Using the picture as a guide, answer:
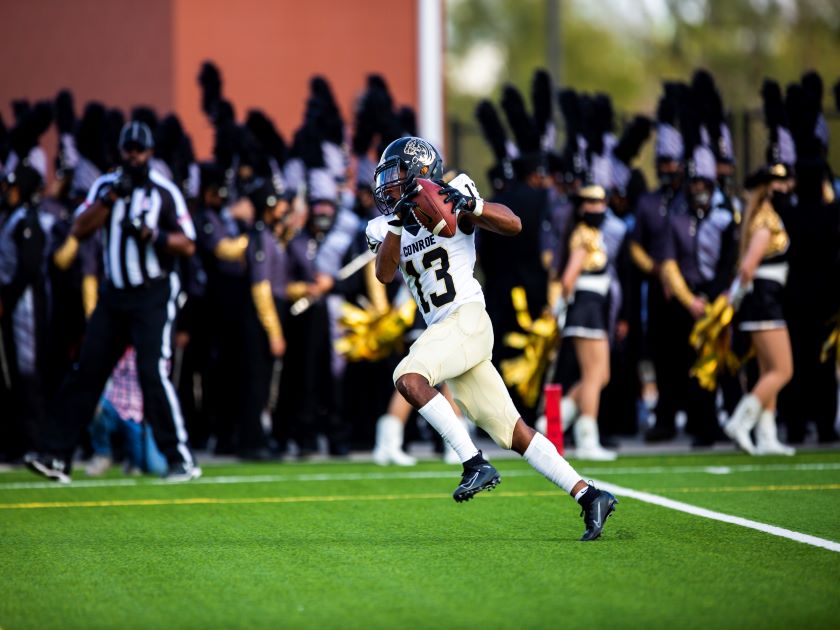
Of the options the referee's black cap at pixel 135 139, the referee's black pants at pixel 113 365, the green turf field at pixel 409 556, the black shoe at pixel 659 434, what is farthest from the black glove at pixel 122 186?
the black shoe at pixel 659 434

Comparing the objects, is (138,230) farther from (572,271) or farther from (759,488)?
(759,488)

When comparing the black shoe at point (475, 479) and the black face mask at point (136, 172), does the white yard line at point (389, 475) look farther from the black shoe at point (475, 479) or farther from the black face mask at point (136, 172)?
the black shoe at point (475, 479)

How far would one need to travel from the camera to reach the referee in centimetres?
1117

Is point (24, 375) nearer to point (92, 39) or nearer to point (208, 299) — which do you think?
point (208, 299)

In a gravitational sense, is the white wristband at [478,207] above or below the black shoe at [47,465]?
above

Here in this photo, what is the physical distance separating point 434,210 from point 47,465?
446cm

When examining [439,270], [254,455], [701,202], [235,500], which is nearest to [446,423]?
[439,270]

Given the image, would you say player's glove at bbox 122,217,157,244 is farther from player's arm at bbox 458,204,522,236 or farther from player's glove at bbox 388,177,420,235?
player's arm at bbox 458,204,522,236

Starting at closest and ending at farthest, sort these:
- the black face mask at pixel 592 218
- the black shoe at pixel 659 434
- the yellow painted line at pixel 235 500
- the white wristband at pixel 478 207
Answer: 1. the white wristband at pixel 478 207
2. the yellow painted line at pixel 235 500
3. the black face mask at pixel 592 218
4. the black shoe at pixel 659 434

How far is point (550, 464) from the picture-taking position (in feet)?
26.0

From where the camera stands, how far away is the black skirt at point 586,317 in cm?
1290

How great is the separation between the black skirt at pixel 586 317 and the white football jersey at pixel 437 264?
4.60 meters

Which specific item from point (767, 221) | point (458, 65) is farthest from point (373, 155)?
point (458, 65)

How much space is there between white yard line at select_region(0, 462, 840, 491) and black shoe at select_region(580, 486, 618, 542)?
12.1ft
